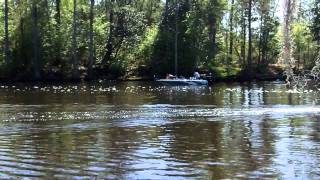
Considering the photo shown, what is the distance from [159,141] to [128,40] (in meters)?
66.8

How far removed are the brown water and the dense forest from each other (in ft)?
134

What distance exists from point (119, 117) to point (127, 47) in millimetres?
56859

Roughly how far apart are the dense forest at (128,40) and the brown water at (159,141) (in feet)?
134

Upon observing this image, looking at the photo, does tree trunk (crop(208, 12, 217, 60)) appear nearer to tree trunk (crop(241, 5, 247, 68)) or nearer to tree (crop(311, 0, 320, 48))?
tree trunk (crop(241, 5, 247, 68))

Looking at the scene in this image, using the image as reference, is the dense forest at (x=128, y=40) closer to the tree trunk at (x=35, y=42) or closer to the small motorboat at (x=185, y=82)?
the tree trunk at (x=35, y=42)

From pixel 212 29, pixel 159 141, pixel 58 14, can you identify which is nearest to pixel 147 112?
pixel 159 141

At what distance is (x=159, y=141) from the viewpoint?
21.4 m

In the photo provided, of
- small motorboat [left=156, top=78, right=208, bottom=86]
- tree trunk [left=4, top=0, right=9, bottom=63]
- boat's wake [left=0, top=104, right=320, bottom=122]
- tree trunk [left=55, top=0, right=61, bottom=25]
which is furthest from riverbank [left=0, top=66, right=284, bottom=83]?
boat's wake [left=0, top=104, right=320, bottom=122]

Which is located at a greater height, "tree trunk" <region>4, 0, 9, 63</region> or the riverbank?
"tree trunk" <region>4, 0, 9, 63</region>

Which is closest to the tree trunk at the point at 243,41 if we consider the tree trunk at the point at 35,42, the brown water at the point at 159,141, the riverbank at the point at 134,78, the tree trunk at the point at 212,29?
the riverbank at the point at 134,78

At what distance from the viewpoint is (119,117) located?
31.2 m

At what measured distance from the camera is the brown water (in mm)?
15227

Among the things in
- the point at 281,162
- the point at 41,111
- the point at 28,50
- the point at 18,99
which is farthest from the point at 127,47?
the point at 281,162

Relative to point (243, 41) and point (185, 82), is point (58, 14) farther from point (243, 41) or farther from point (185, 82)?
point (243, 41)
